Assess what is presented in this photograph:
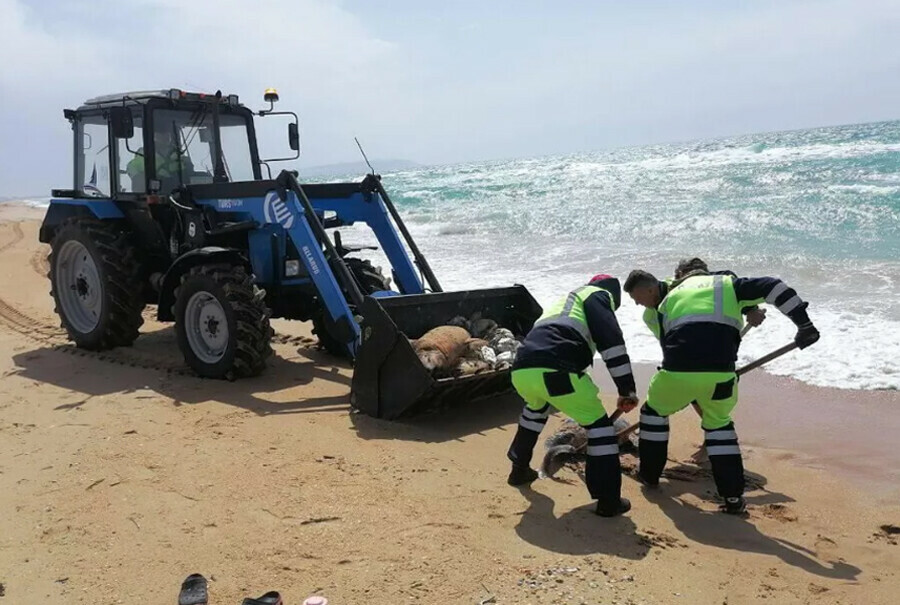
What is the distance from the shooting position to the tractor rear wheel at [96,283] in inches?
301

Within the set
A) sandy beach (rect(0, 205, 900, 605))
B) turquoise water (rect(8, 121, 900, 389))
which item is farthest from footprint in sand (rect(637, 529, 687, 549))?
turquoise water (rect(8, 121, 900, 389))

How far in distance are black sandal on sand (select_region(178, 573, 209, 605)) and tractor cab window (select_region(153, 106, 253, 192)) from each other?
5.05 metres

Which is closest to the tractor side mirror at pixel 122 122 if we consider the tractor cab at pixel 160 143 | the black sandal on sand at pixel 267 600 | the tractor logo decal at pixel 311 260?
the tractor cab at pixel 160 143

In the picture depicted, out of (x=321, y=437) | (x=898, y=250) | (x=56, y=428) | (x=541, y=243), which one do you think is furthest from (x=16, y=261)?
(x=898, y=250)

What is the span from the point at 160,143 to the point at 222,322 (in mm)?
2042

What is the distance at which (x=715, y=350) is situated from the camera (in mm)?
4465

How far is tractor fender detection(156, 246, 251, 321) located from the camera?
6.80 m

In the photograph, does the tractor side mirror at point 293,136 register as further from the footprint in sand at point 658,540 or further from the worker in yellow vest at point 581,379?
the footprint in sand at point 658,540

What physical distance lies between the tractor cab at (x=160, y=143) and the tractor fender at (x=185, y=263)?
915mm

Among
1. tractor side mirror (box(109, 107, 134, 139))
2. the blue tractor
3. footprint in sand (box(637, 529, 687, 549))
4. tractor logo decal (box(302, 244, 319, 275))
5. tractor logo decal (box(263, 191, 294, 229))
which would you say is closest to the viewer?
footprint in sand (box(637, 529, 687, 549))

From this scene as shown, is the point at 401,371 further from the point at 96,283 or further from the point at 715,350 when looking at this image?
the point at 96,283

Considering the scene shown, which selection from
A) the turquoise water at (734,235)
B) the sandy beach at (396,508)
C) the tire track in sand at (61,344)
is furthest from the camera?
the turquoise water at (734,235)

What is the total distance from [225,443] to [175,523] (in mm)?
1203

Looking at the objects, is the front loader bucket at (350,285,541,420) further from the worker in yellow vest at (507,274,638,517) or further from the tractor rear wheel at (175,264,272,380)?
the tractor rear wheel at (175,264,272,380)
